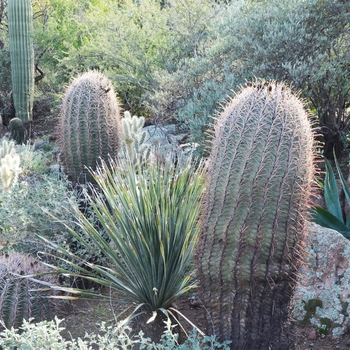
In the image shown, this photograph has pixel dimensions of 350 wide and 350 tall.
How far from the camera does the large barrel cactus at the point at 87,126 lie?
545 centimetres

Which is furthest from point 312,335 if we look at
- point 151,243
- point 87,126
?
point 87,126

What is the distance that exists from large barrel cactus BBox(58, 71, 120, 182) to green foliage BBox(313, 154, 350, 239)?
205 centimetres

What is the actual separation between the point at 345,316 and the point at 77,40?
11406mm

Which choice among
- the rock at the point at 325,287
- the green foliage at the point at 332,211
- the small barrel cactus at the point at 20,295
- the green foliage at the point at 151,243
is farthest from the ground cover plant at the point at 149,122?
the green foliage at the point at 332,211

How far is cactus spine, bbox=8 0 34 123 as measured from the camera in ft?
40.6

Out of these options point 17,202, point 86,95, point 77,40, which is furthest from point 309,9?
point 77,40

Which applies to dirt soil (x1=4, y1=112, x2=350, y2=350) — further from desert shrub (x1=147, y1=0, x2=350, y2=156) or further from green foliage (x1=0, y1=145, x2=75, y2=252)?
desert shrub (x1=147, y1=0, x2=350, y2=156)

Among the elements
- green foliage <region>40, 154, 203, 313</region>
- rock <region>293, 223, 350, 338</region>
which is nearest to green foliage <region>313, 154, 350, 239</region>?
rock <region>293, 223, 350, 338</region>

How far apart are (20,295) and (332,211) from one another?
107 inches

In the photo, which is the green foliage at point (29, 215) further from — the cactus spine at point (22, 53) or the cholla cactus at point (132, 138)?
the cactus spine at point (22, 53)

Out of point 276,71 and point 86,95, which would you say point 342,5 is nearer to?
point 276,71

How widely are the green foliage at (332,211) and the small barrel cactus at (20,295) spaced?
2124 millimetres

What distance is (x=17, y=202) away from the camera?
4719 millimetres

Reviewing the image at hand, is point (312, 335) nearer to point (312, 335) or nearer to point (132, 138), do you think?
point (312, 335)
